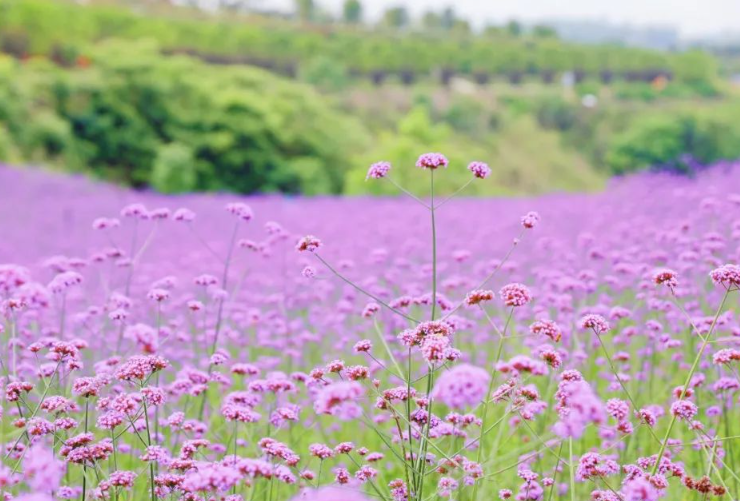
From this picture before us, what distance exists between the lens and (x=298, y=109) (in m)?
33.4

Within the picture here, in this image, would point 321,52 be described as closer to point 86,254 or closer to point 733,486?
point 86,254

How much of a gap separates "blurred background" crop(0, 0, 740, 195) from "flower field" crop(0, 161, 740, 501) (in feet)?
42.0

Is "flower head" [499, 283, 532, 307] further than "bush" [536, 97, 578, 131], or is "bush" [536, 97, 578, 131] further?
"bush" [536, 97, 578, 131]

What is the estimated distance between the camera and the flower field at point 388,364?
7.89 feet

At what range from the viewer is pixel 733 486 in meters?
3.33

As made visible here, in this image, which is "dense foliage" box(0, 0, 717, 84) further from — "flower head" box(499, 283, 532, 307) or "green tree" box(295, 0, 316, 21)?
"flower head" box(499, 283, 532, 307)

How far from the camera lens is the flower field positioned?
2406 millimetres

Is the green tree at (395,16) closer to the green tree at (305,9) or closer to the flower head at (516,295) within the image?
the green tree at (305,9)

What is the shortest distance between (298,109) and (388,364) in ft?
94.7

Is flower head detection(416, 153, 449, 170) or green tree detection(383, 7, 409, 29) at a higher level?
green tree detection(383, 7, 409, 29)

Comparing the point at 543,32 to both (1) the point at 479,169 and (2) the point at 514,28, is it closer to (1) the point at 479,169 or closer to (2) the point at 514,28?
(2) the point at 514,28

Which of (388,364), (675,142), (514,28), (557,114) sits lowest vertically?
(388,364)

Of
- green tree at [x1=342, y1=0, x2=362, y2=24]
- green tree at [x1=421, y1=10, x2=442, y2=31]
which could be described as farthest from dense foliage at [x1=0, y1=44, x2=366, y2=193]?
green tree at [x1=421, y1=10, x2=442, y2=31]

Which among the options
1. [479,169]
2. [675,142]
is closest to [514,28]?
[675,142]
